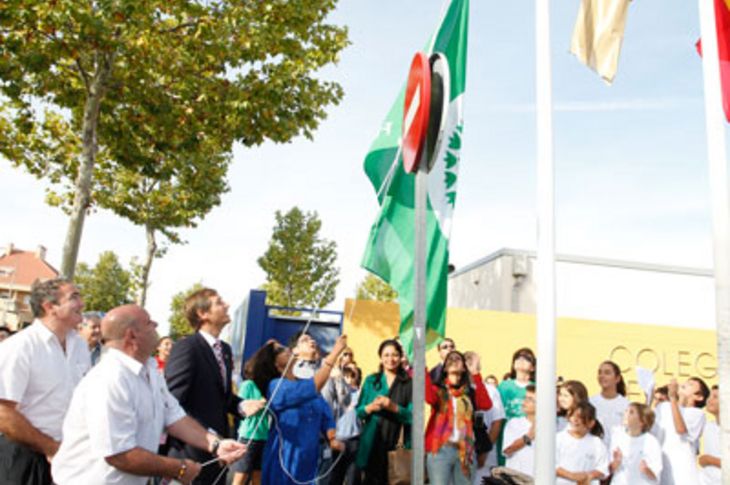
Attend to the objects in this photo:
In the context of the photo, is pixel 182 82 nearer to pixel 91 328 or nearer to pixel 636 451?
pixel 91 328

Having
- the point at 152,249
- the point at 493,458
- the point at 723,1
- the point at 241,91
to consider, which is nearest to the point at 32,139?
the point at 241,91

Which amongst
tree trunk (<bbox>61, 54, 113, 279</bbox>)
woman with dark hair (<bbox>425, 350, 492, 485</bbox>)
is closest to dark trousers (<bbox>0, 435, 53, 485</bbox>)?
woman with dark hair (<bbox>425, 350, 492, 485</bbox>)

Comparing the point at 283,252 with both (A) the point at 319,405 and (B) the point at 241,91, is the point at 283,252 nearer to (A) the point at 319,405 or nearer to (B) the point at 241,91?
(B) the point at 241,91

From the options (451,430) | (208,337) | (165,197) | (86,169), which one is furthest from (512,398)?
(165,197)

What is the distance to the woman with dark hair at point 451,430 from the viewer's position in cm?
633

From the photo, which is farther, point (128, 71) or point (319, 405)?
point (128, 71)

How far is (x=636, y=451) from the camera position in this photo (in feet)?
20.1

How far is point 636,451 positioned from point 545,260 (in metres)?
3.19

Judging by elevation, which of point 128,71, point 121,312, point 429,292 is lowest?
point 121,312

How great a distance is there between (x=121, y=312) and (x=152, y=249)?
23495mm

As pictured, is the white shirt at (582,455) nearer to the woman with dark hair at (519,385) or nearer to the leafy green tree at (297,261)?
the woman with dark hair at (519,385)

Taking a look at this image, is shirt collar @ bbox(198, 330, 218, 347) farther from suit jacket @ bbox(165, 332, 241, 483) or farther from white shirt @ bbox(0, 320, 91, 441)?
white shirt @ bbox(0, 320, 91, 441)

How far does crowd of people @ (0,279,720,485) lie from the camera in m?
2.86

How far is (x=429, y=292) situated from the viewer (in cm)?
408
